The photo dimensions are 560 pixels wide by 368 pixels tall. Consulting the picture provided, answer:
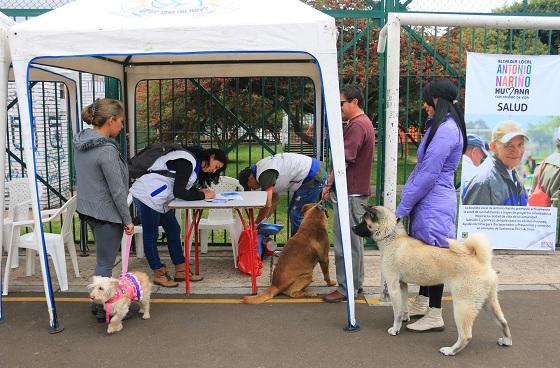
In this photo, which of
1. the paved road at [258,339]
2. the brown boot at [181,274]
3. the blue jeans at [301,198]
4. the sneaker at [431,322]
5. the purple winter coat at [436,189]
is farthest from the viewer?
the blue jeans at [301,198]

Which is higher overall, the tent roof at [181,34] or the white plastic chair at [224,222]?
the tent roof at [181,34]

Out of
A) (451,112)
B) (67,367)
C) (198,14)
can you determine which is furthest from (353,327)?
(198,14)

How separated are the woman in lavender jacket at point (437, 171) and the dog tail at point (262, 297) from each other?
1.46 m

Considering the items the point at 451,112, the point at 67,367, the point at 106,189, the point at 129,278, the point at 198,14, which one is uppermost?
the point at 198,14

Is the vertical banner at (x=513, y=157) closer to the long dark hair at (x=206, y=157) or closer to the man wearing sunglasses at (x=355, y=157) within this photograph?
the man wearing sunglasses at (x=355, y=157)

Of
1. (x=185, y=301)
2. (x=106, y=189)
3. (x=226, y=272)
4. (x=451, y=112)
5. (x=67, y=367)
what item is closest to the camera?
(x=67, y=367)

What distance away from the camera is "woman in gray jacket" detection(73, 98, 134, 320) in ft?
12.9

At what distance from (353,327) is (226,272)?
1.99m

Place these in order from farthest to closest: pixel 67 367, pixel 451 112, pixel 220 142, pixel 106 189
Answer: pixel 220 142
pixel 106 189
pixel 451 112
pixel 67 367

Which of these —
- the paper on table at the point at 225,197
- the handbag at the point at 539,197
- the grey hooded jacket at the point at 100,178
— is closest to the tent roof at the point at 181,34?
Answer: the grey hooded jacket at the point at 100,178

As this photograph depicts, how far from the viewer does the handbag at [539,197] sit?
20.0 feet

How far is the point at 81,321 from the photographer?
169 inches

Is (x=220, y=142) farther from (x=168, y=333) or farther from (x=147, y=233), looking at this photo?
(x=168, y=333)

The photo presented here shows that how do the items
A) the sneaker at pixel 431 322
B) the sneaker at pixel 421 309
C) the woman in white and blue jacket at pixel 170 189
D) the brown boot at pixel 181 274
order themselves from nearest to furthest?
the sneaker at pixel 431 322 < the sneaker at pixel 421 309 < the woman in white and blue jacket at pixel 170 189 < the brown boot at pixel 181 274
